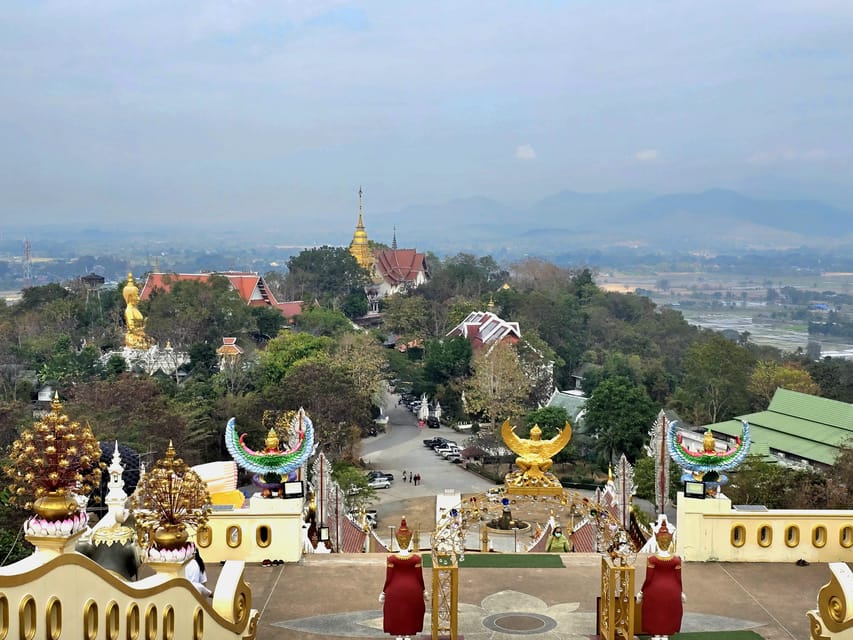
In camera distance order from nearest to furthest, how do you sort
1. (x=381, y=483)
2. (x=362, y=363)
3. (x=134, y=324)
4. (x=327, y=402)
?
(x=327, y=402), (x=381, y=483), (x=362, y=363), (x=134, y=324)

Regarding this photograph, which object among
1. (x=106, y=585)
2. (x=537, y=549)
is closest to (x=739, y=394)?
(x=537, y=549)

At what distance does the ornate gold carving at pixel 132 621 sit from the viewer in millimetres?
7055

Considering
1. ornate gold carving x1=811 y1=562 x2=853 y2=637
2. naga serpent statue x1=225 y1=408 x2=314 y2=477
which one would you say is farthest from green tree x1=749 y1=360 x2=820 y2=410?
ornate gold carving x1=811 y1=562 x2=853 y2=637

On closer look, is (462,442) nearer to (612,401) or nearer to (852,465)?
(612,401)

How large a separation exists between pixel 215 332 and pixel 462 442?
15.8 meters

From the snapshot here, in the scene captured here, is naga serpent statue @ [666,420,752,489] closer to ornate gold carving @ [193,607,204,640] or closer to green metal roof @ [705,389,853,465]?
ornate gold carving @ [193,607,204,640]

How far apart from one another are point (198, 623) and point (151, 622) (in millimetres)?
662

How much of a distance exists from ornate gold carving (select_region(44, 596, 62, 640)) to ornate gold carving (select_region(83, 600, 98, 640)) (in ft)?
0.66

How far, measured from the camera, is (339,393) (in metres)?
36.2

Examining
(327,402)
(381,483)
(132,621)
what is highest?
(132,621)

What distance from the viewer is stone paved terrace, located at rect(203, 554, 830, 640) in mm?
10750

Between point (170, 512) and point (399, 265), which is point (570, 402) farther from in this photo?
point (399, 265)

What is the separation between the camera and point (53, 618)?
6.50 metres

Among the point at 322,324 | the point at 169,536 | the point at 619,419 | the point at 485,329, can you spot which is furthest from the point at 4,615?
the point at 485,329
